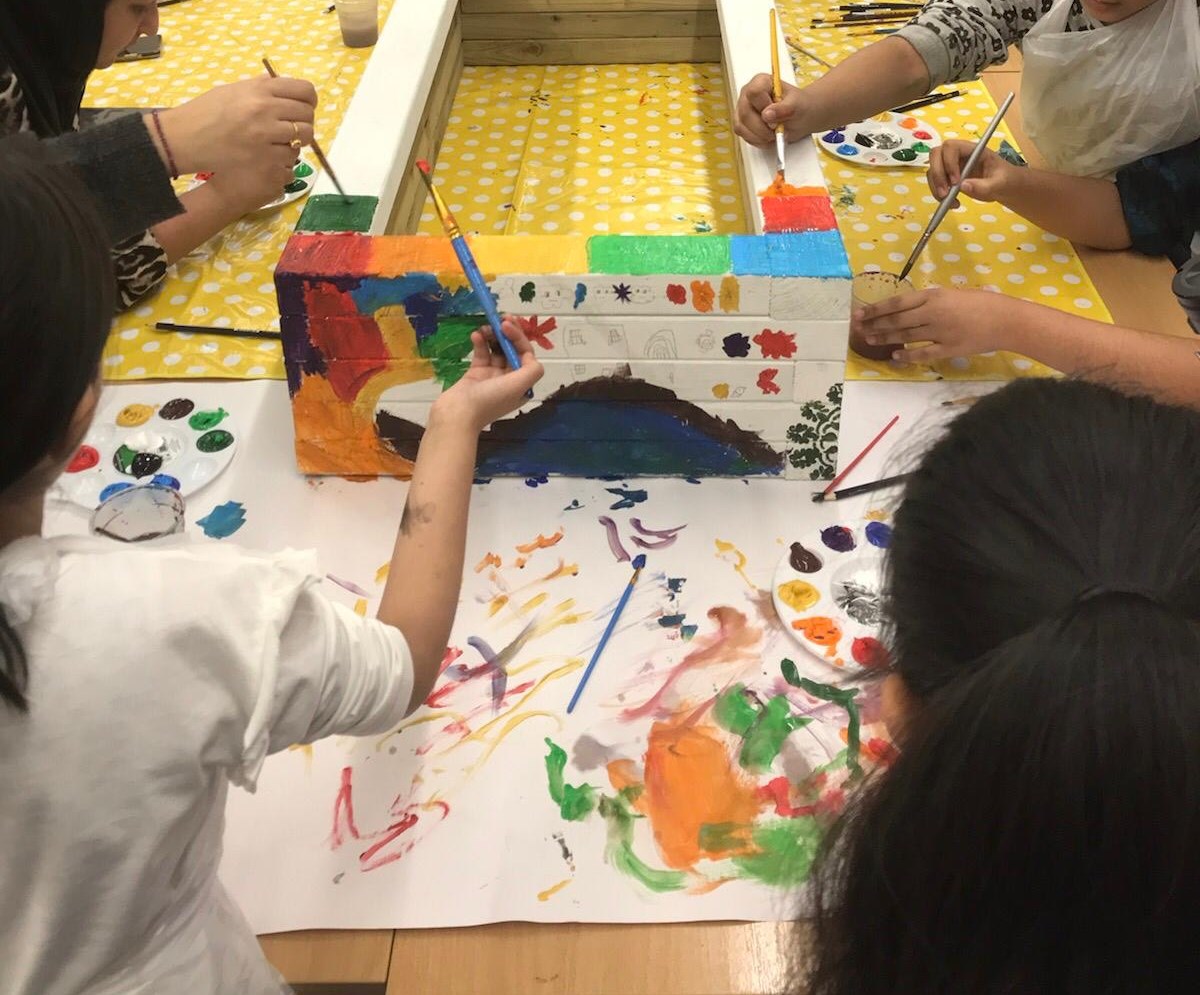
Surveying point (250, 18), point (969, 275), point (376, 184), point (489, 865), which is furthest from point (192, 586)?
point (250, 18)

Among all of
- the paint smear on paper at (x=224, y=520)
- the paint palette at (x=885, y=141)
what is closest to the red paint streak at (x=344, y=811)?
the paint smear on paper at (x=224, y=520)

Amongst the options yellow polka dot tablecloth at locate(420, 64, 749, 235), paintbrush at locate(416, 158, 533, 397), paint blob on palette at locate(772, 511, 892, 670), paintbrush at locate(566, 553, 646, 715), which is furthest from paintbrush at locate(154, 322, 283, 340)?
paint blob on palette at locate(772, 511, 892, 670)

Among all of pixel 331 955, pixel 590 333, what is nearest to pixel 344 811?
pixel 331 955

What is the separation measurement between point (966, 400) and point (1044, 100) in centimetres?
53

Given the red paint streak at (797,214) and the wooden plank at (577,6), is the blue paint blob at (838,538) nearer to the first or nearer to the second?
the red paint streak at (797,214)

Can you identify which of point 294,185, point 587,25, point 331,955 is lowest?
point 331,955

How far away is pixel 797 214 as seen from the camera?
88cm

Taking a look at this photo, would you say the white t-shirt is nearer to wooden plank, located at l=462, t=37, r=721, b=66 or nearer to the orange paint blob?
the orange paint blob

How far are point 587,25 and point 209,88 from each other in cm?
55

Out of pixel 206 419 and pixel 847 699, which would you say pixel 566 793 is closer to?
pixel 847 699

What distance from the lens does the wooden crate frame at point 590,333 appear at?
2.70 ft

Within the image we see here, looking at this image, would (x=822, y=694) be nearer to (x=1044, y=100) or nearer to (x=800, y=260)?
(x=800, y=260)

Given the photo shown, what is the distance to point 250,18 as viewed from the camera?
1646 millimetres

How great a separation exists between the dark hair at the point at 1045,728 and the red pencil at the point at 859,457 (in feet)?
1.45
